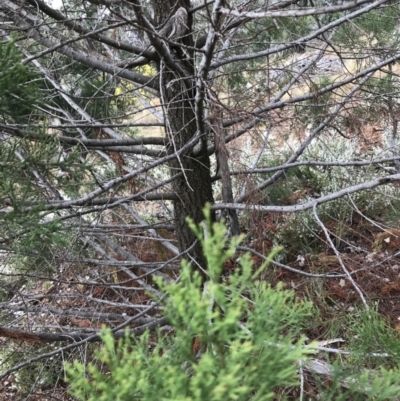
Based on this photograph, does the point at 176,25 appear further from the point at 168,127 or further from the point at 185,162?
the point at 185,162

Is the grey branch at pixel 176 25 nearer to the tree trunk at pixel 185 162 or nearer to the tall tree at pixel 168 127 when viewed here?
the tall tree at pixel 168 127

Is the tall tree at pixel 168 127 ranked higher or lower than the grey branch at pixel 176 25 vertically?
lower

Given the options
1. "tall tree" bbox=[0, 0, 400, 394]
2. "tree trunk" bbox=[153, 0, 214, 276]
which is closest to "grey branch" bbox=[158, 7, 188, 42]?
"tall tree" bbox=[0, 0, 400, 394]

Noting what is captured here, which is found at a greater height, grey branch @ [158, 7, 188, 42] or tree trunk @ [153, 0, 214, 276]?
grey branch @ [158, 7, 188, 42]

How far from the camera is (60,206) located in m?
1.75

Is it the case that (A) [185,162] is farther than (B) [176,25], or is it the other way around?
(A) [185,162]

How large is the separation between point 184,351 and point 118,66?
5.94 ft

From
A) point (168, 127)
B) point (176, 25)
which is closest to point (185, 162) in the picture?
point (168, 127)

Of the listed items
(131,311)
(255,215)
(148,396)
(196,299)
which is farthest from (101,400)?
(131,311)

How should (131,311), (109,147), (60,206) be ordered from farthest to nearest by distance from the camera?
(131,311), (109,147), (60,206)

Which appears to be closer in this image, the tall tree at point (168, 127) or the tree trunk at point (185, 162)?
the tall tree at point (168, 127)

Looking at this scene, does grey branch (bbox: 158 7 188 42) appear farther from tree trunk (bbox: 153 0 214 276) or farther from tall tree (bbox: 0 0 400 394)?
tree trunk (bbox: 153 0 214 276)

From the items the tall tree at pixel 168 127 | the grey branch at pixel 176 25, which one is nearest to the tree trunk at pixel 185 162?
the tall tree at pixel 168 127

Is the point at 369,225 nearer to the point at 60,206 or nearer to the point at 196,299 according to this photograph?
the point at 60,206
